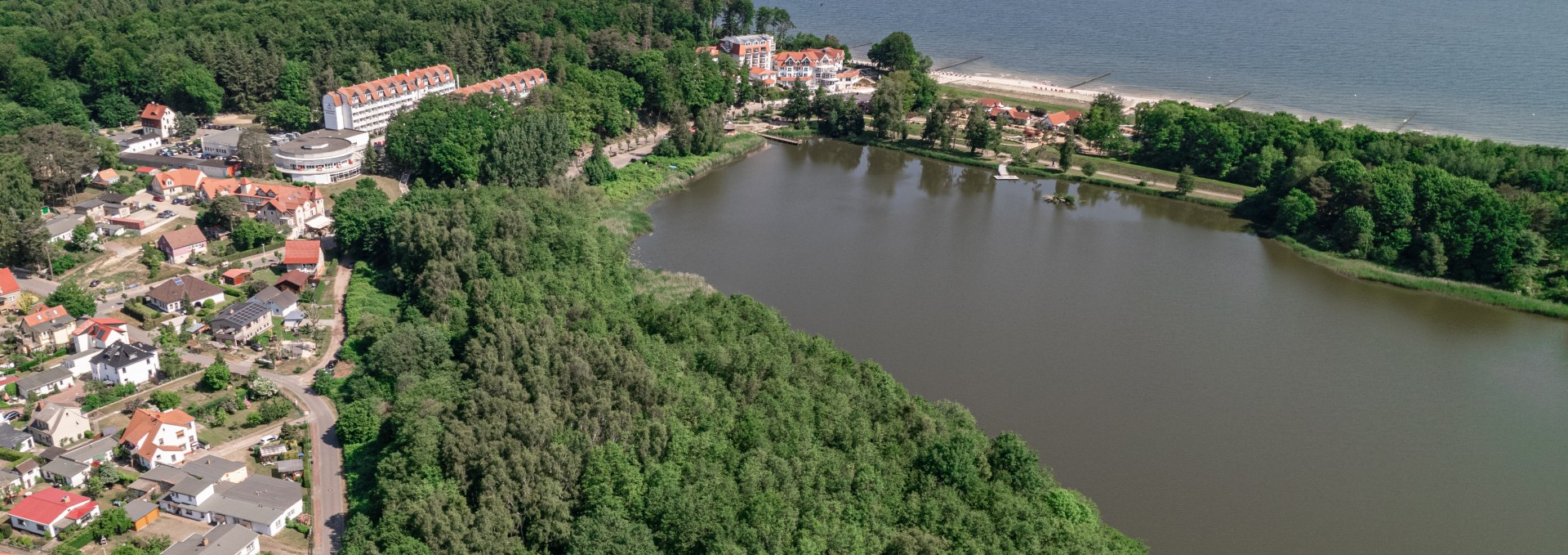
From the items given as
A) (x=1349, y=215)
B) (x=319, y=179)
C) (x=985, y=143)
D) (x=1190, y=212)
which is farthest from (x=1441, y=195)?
(x=319, y=179)

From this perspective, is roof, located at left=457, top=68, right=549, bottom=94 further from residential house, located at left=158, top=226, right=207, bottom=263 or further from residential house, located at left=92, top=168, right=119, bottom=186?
residential house, located at left=158, top=226, right=207, bottom=263

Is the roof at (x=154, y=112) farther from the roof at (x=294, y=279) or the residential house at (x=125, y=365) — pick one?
the residential house at (x=125, y=365)

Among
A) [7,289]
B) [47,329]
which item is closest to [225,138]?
[7,289]

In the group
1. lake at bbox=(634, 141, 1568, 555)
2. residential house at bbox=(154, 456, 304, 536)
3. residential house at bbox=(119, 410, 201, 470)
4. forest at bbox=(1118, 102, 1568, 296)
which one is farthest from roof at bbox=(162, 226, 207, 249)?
forest at bbox=(1118, 102, 1568, 296)

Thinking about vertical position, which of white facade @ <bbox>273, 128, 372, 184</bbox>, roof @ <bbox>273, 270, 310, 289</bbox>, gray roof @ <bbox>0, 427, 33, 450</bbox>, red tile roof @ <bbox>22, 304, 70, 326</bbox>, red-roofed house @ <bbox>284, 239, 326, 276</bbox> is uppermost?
white facade @ <bbox>273, 128, 372, 184</bbox>

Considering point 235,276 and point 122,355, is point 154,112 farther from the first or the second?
point 122,355

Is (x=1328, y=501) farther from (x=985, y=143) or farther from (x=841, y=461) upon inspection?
(x=985, y=143)

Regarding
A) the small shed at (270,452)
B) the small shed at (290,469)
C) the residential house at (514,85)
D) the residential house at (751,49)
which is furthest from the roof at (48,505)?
the residential house at (751,49)
